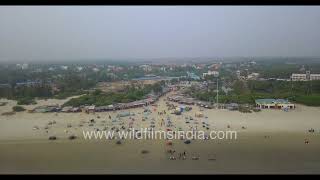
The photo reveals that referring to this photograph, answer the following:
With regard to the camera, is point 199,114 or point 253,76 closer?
point 199,114

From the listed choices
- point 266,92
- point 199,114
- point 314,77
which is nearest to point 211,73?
point 199,114

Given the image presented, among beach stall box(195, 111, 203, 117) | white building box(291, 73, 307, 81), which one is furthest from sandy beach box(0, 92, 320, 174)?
white building box(291, 73, 307, 81)

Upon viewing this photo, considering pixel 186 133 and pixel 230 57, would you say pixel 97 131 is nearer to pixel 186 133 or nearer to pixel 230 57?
pixel 186 133

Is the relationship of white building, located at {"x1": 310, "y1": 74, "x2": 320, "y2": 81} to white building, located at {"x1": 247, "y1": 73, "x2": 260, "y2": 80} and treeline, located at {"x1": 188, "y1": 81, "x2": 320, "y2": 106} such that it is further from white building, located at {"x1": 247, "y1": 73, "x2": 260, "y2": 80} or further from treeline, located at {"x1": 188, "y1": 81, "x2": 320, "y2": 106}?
white building, located at {"x1": 247, "y1": 73, "x2": 260, "y2": 80}

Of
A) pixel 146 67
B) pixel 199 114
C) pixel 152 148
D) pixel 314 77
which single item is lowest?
pixel 152 148

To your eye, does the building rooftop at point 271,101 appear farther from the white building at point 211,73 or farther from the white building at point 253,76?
the white building at point 211,73

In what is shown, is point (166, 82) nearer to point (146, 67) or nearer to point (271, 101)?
point (146, 67)

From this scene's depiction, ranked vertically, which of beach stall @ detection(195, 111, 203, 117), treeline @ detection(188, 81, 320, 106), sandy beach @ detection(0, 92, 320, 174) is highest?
treeline @ detection(188, 81, 320, 106)

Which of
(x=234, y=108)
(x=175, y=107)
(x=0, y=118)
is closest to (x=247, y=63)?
(x=234, y=108)

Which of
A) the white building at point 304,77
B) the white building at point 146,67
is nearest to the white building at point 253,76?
the white building at point 304,77

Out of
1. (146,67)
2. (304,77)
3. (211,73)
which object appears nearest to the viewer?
(146,67)
